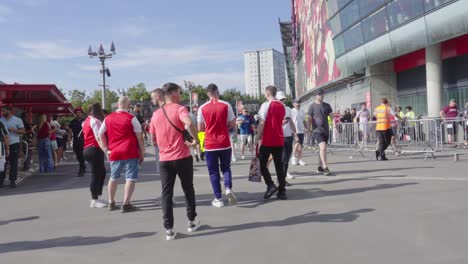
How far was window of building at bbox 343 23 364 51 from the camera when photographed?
86.5ft

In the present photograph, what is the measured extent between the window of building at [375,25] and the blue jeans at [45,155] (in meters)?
17.4

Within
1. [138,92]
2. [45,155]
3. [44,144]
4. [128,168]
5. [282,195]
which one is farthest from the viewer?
[138,92]

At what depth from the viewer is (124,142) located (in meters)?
6.61

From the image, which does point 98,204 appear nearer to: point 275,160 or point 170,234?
point 170,234

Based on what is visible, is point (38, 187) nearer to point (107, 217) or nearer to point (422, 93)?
point (107, 217)

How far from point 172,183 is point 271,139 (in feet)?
8.06

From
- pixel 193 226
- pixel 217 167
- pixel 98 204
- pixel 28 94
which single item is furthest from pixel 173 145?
pixel 28 94

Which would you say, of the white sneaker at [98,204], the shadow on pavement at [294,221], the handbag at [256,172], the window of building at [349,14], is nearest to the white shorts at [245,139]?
the handbag at [256,172]

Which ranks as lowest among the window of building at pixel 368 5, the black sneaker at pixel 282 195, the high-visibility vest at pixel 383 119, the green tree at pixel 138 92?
the black sneaker at pixel 282 195

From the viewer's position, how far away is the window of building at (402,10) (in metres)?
19.9

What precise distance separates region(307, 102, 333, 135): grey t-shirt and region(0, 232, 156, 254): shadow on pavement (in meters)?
5.16

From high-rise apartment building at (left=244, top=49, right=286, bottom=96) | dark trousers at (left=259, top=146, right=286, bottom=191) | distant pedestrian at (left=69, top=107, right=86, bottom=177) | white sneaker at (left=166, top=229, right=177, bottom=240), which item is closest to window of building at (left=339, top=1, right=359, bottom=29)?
distant pedestrian at (left=69, top=107, right=86, bottom=177)

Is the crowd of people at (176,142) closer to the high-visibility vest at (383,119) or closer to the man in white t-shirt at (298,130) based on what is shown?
the man in white t-shirt at (298,130)

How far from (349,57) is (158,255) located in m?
26.0
